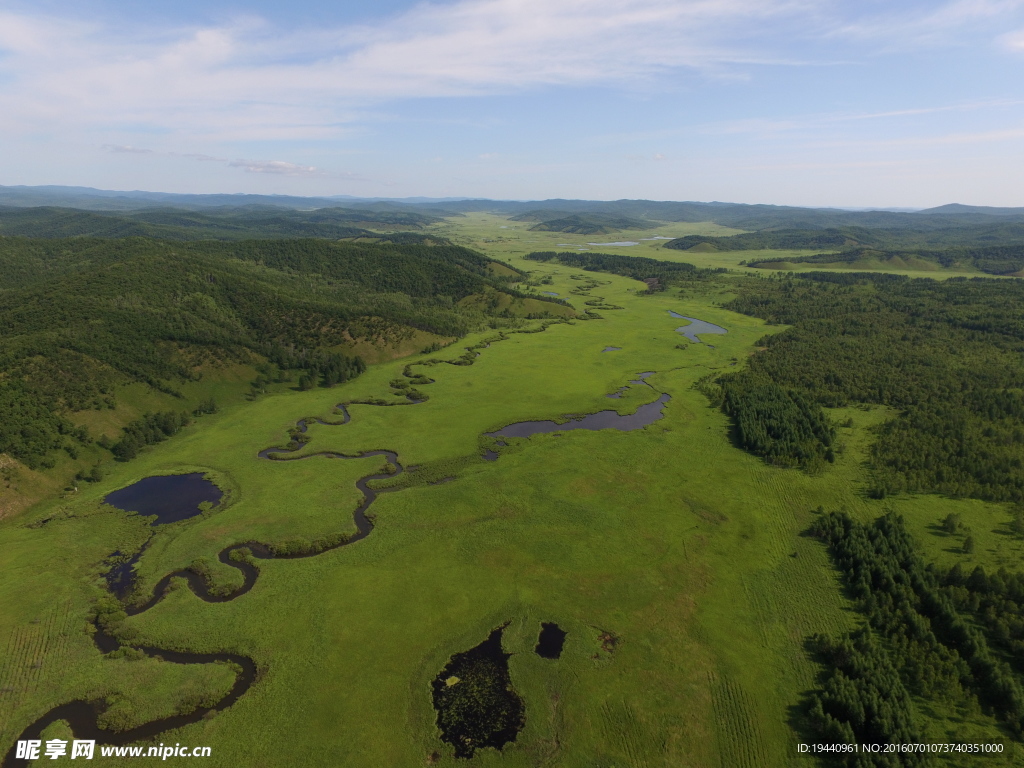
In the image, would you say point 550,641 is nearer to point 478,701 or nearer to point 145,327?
point 478,701

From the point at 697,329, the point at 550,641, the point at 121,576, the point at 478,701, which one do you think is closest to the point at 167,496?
the point at 121,576

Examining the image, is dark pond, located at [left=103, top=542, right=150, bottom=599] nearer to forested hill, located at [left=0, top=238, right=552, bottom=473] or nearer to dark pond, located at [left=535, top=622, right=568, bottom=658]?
forested hill, located at [left=0, top=238, right=552, bottom=473]

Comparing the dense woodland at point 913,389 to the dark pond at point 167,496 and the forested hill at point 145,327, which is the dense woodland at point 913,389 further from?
the forested hill at point 145,327

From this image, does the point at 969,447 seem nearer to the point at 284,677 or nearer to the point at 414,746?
the point at 414,746

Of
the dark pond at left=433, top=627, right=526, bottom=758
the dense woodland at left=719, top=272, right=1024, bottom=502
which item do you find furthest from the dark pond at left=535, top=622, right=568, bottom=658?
the dense woodland at left=719, top=272, right=1024, bottom=502

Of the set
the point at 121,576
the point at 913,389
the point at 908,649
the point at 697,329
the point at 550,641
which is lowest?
the point at 121,576

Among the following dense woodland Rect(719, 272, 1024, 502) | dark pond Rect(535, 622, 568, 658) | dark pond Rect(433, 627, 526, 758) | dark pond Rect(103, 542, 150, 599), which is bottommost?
dark pond Rect(433, 627, 526, 758)

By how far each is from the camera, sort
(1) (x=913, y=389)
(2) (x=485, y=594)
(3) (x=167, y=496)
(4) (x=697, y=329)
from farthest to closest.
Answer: (4) (x=697, y=329) → (1) (x=913, y=389) → (3) (x=167, y=496) → (2) (x=485, y=594)
